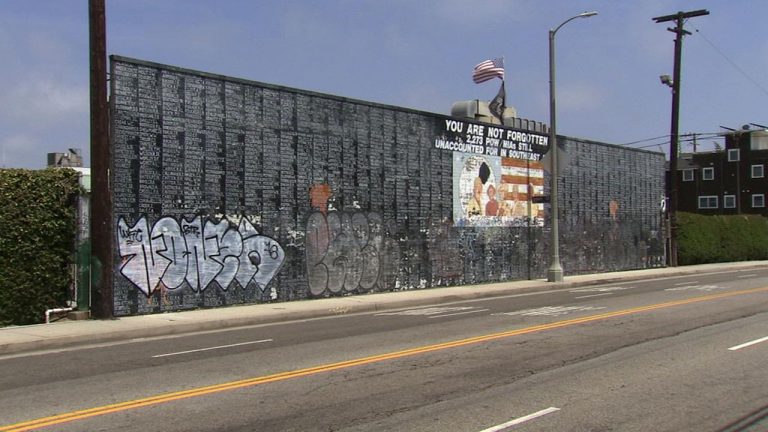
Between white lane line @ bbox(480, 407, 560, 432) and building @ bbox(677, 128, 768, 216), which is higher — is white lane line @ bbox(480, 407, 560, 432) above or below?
below

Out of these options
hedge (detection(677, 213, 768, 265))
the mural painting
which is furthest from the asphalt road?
hedge (detection(677, 213, 768, 265))

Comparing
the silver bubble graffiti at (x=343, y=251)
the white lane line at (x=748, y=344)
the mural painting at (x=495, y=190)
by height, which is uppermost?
the mural painting at (x=495, y=190)

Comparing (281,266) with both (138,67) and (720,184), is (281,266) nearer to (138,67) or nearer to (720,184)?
(138,67)

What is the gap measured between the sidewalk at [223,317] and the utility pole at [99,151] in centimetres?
134

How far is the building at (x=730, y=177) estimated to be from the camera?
7469 cm

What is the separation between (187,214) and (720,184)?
74029 millimetres

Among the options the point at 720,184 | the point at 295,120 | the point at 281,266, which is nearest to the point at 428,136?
the point at 295,120

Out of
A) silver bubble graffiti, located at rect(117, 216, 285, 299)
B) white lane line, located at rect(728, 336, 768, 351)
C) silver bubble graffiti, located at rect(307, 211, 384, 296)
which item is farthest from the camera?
silver bubble graffiti, located at rect(307, 211, 384, 296)

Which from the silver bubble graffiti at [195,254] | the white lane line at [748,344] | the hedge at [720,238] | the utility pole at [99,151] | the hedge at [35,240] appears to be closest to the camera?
the white lane line at [748,344]

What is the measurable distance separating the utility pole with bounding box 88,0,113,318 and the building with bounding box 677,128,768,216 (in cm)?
7036

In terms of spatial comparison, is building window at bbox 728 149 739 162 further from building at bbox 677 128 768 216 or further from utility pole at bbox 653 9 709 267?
utility pole at bbox 653 9 709 267

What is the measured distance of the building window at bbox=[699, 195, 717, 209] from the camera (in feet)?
257

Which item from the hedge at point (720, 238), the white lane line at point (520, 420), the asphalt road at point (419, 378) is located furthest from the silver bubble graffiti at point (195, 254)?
the hedge at point (720, 238)

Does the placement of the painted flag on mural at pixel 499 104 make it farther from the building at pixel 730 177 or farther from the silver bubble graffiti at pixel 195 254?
the building at pixel 730 177
